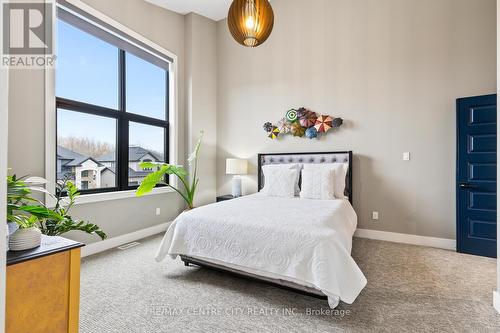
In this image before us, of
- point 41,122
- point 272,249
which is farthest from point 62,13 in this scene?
point 272,249

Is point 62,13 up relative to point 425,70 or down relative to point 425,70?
up

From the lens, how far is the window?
2.98m

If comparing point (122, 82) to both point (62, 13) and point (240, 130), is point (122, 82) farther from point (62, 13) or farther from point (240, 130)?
point (240, 130)

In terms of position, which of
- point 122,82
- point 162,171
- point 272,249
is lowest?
point 272,249

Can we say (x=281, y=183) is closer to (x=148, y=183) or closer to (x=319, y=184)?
(x=319, y=184)

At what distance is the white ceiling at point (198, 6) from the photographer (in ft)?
13.2

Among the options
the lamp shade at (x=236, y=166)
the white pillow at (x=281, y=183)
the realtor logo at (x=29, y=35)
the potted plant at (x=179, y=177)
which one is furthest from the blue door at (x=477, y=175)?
the realtor logo at (x=29, y=35)

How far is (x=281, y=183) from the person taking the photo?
3.66m

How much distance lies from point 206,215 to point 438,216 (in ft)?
9.86

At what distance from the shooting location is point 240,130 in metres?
4.71

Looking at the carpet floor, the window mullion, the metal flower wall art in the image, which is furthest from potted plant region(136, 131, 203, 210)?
the metal flower wall art

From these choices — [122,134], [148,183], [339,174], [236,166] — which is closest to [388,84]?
[339,174]

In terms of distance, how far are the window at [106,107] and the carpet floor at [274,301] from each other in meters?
1.22

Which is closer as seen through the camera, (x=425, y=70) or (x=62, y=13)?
(x=62, y=13)
